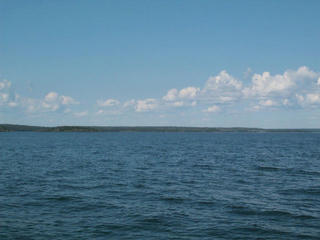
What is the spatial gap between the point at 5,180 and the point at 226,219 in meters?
24.3

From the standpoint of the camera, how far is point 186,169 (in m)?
43.4

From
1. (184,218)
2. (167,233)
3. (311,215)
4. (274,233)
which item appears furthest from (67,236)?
(311,215)

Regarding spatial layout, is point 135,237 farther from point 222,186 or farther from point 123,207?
point 222,186

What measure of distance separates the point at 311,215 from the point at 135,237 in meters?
12.4

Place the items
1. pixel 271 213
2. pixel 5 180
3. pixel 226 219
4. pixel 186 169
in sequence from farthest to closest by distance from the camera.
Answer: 1. pixel 186 169
2. pixel 5 180
3. pixel 271 213
4. pixel 226 219

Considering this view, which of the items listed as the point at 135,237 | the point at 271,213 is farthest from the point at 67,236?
the point at 271,213

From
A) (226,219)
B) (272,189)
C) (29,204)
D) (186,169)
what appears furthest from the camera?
(186,169)

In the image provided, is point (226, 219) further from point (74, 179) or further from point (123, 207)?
point (74, 179)

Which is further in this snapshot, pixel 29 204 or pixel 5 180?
pixel 5 180

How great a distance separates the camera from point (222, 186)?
31.1 meters

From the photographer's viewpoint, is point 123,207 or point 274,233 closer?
point 274,233

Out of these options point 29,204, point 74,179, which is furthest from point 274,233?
point 74,179

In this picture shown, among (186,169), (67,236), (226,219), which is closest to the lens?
(67,236)

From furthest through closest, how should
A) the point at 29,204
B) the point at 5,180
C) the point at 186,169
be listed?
the point at 186,169 < the point at 5,180 < the point at 29,204
